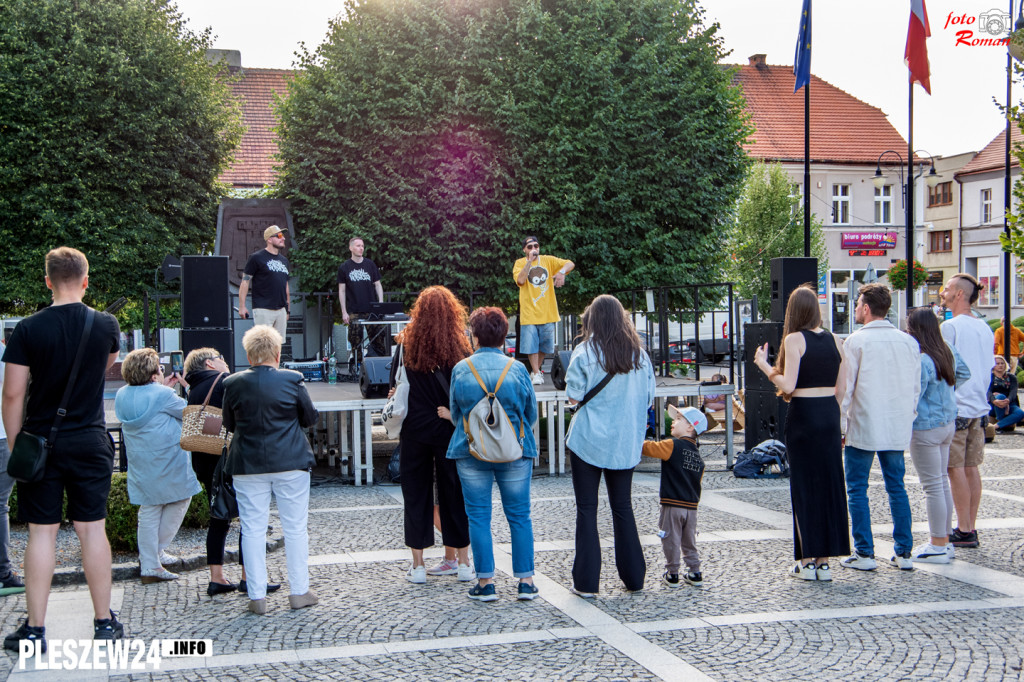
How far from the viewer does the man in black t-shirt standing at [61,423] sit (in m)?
4.77

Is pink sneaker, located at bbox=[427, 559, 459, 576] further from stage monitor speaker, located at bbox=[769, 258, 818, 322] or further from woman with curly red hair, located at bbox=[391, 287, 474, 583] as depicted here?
stage monitor speaker, located at bbox=[769, 258, 818, 322]

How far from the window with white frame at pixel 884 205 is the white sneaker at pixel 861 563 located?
4334 cm

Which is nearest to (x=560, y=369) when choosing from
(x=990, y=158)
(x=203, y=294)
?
(x=203, y=294)

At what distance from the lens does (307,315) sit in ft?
63.2

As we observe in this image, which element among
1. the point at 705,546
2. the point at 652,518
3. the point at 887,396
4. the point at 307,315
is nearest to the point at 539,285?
the point at 652,518

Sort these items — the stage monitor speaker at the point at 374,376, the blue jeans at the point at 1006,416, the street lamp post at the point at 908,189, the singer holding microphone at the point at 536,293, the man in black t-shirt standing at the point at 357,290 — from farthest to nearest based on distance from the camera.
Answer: the street lamp post at the point at 908,189
the blue jeans at the point at 1006,416
the man in black t-shirt standing at the point at 357,290
the singer holding microphone at the point at 536,293
the stage monitor speaker at the point at 374,376

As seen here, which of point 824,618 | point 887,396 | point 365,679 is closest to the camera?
point 365,679

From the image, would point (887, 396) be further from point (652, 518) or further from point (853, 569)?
point (652, 518)

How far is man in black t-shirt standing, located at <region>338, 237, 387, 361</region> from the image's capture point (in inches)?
501

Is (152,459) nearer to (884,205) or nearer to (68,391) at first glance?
(68,391)

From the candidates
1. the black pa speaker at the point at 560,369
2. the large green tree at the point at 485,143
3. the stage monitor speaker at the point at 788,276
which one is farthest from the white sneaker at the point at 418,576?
the large green tree at the point at 485,143

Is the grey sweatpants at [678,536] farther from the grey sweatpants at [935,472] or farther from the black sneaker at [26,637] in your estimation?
the black sneaker at [26,637]

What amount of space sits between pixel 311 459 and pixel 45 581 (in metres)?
1.50

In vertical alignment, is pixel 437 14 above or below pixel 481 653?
above
